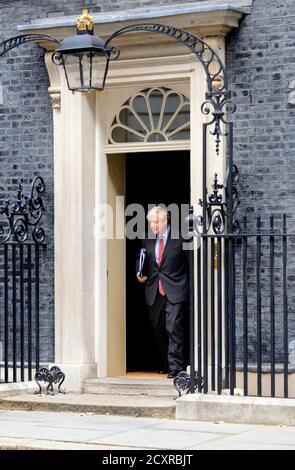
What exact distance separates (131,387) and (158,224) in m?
1.71

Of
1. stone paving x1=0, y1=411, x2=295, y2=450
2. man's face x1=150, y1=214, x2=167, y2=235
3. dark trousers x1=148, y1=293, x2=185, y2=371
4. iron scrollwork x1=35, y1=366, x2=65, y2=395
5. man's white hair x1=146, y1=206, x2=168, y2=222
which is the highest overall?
man's white hair x1=146, y1=206, x2=168, y2=222

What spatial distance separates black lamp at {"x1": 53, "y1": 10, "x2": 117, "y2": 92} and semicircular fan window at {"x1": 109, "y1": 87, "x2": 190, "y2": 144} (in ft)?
4.21

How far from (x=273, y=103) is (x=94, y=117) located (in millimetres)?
2151

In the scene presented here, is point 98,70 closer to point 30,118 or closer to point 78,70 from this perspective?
point 78,70

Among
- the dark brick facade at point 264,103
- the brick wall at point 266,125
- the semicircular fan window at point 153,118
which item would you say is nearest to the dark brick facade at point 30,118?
the semicircular fan window at point 153,118

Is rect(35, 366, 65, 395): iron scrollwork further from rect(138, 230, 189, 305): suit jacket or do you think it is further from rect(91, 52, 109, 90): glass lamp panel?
rect(91, 52, 109, 90): glass lamp panel

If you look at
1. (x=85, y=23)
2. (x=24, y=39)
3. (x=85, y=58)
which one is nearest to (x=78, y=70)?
(x=85, y=58)

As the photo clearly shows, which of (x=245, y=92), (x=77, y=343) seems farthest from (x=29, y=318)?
(x=245, y=92)

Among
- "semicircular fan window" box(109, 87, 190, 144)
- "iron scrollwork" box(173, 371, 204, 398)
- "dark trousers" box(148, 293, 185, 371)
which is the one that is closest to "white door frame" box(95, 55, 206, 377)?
"semicircular fan window" box(109, 87, 190, 144)

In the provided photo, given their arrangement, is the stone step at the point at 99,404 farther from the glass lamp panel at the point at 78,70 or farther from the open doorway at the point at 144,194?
the glass lamp panel at the point at 78,70

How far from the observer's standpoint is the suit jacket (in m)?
14.6

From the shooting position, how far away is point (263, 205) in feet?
44.9

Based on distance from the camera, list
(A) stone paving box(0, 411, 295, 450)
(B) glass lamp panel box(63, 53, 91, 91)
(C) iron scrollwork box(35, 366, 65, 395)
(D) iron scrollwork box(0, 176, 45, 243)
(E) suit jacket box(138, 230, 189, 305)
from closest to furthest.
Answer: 1. (A) stone paving box(0, 411, 295, 450)
2. (B) glass lamp panel box(63, 53, 91, 91)
3. (C) iron scrollwork box(35, 366, 65, 395)
4. (D) iron scrollwork box(0, 176, 45, 243)
5. (E) suit jacket box(138, 230, 189, 305)

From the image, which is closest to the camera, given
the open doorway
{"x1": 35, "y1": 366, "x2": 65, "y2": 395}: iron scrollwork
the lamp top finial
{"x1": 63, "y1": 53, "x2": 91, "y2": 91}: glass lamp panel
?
{"x1": 63, "y1": 53, "x2": 91, "y2": 91}: glass lamp panel
